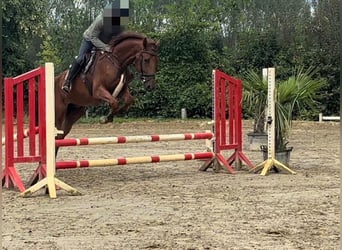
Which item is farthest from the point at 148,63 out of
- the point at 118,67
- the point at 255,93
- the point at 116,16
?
the point at 255,93

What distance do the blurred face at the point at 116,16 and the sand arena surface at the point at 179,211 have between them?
5.60 feet

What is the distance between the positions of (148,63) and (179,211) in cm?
246

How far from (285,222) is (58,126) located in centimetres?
406

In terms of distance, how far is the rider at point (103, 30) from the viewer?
640cm

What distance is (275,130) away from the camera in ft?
23.8

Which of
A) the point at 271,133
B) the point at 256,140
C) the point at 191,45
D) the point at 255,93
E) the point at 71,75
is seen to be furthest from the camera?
the point at 191,45

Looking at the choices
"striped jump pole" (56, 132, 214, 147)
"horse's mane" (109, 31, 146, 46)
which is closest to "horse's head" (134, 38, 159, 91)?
"horse's mane" (109, 31, 146, 46)

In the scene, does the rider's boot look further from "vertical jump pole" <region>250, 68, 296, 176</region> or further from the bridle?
"vertical jump pole" <region>250, 68, 296, 176</region>

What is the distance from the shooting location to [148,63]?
6.55 metres

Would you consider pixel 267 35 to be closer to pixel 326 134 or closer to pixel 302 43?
pixel 302 43

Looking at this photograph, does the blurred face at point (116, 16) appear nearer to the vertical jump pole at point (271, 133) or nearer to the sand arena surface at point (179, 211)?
the sand arena surface at point (179, 211)

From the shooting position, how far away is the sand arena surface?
347 centimetres

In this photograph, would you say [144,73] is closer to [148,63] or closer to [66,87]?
[148,63]

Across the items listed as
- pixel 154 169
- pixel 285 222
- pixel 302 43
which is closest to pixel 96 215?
pixel 285 222
